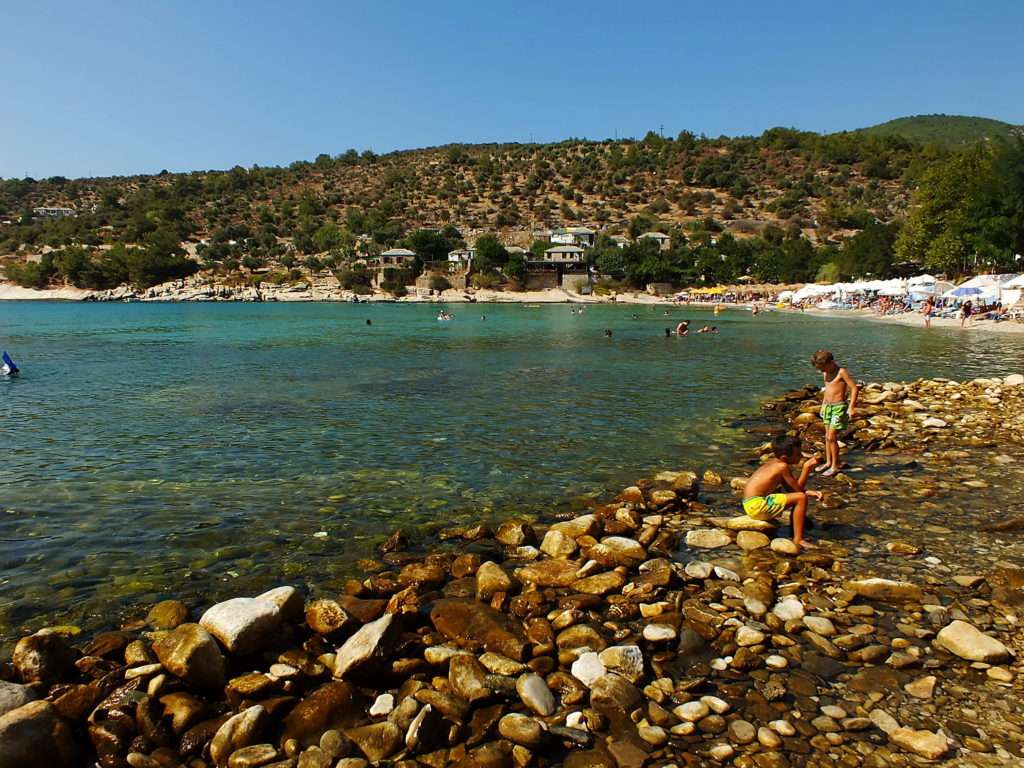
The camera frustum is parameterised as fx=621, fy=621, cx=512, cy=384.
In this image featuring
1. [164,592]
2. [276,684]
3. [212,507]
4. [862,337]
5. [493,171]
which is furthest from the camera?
[493,171]

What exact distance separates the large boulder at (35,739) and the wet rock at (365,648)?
1.81m

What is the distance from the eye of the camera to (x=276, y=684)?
4.86 metres

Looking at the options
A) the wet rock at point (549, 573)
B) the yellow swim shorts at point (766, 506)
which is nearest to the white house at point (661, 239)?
the yellow swim shorts at point (766, 506)

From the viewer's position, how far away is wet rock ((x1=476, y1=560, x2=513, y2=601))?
6.49 m

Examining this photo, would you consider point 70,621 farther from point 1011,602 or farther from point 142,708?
point 1011,602

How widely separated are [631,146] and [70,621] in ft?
639

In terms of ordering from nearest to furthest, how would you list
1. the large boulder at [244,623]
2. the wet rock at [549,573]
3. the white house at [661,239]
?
the large boulder at [244,623]
the wet rock at [549,573]
the white house at [661,239]

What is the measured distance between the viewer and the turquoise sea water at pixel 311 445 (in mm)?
7773

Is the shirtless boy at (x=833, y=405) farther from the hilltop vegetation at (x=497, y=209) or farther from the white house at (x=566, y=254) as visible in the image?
the white house at (x=566, y=254)

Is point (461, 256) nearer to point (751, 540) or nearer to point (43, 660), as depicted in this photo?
point (751, 540)

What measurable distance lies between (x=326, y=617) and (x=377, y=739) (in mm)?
1689

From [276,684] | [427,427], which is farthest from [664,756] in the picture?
[427,427]

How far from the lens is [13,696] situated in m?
4.48

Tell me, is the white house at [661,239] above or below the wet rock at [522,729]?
above
